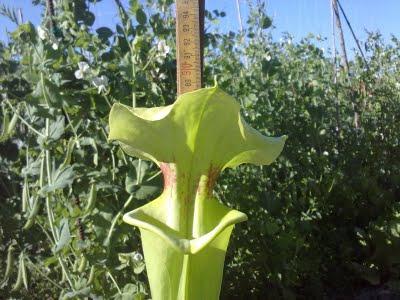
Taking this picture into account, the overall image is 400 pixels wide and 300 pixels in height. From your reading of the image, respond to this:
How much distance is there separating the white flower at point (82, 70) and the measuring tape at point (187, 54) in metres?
0.42

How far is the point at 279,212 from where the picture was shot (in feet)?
6.41

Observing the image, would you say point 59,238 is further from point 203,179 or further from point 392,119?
point 392,119

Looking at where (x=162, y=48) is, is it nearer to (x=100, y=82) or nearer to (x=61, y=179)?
(x=100, y=82)

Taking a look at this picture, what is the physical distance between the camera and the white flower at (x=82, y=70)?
128 cm

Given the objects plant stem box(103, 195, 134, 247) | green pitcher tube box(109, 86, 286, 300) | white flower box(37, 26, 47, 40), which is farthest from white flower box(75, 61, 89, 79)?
green pitcher tube box(109, 86, 286, 300)

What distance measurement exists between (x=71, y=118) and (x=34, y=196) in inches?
8.3

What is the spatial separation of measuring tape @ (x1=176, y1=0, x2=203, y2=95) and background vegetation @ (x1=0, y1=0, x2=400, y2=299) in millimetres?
376

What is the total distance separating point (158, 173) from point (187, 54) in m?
0.39

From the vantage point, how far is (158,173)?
4.08 feet

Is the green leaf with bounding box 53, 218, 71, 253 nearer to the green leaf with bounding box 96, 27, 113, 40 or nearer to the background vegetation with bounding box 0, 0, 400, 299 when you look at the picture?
the background vegetation with bounding box 0, 0, 400, 299

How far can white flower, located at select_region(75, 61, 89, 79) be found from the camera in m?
1.28

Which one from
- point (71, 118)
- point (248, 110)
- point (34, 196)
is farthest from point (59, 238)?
point (248, 110)

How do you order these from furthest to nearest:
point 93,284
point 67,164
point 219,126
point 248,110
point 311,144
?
point 311,144
point 248,110
point 93,284
point 67,164
point 219,126

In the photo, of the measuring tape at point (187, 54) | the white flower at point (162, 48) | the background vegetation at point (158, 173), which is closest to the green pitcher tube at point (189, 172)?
the measuring tape at point (187, 54)
